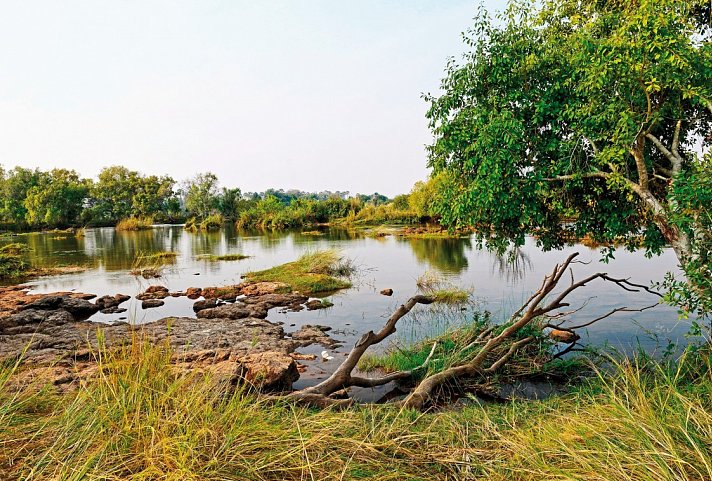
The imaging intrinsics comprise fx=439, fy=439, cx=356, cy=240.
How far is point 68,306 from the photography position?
1053cm

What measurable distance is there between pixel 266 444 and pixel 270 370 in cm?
290

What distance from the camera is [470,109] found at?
6496mm

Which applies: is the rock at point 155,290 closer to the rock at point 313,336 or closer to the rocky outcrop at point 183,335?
the rocky outcrop at point 183,335

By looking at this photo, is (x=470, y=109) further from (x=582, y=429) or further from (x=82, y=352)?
(x=82, y=352)

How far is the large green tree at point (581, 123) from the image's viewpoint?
4629mm

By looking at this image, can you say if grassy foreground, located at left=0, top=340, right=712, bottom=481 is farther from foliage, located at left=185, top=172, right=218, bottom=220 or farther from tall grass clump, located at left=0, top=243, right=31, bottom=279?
foliage, located at left=185, top=172, right=218, bottom=220

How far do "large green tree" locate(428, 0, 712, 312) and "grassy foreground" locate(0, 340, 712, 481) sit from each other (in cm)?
276

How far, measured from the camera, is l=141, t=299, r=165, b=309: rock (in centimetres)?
1137

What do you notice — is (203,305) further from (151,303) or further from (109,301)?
(109,301)

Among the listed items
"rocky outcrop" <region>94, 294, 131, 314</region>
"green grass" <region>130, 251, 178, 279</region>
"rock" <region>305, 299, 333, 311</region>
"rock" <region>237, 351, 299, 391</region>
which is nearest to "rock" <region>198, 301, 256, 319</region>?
"rock" <region>305, 299, 333, 311</region>

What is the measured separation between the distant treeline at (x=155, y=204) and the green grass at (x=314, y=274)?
21556 mm

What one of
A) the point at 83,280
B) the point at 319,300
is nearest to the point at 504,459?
the point at 319,300

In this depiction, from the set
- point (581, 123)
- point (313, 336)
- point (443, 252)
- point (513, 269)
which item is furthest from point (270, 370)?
point (443, 252)

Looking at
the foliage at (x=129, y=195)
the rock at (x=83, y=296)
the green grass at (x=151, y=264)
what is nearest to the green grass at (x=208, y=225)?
the foliage at (x=129, y=195)
